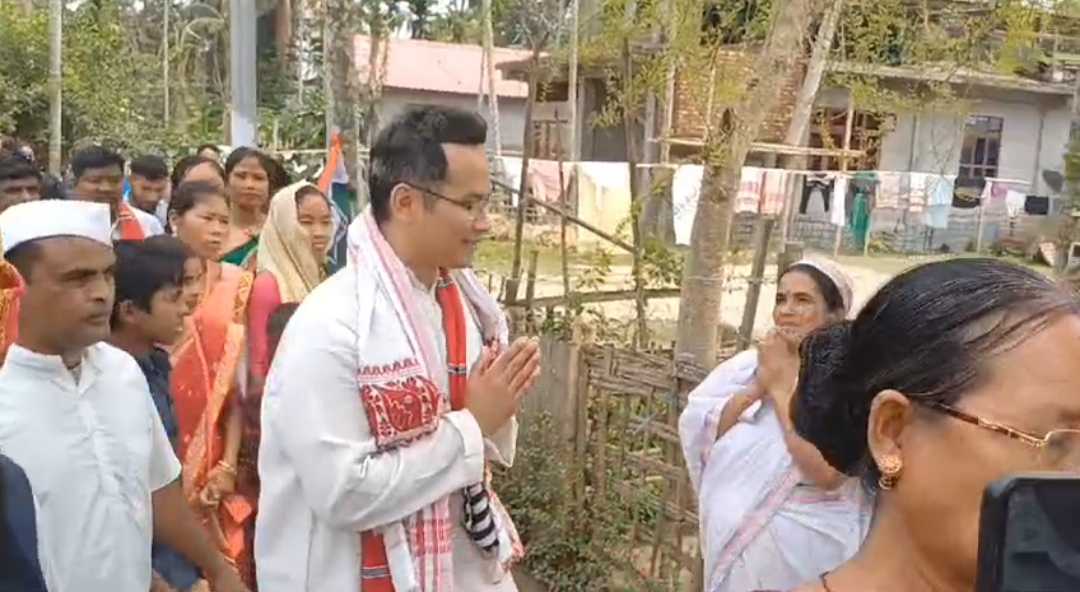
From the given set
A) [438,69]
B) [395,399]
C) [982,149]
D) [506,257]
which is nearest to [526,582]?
[395,399]

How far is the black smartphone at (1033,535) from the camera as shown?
2.86 feet

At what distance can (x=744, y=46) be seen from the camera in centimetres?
563

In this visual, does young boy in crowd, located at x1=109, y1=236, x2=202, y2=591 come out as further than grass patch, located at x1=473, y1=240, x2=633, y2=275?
No

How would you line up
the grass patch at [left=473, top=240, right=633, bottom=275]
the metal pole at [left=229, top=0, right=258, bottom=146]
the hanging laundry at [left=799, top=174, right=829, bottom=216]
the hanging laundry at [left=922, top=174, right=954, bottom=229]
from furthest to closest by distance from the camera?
the hanging laundry at [left=922, top=174, right=954, bottom=229], the hanging laundry at [left=799, top=174, right=829, bottom=216], the grass patch at [left=473, top=240, right=633, bottom=275], the metal pole at [left=229, top=0, right=258, bottom=146]

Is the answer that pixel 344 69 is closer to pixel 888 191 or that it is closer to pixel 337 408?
pixel 337 408

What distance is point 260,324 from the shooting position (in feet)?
13.1

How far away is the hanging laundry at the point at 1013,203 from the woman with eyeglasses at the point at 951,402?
20.9m

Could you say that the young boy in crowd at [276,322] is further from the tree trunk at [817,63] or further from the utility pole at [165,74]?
the utility pole at [165,74]

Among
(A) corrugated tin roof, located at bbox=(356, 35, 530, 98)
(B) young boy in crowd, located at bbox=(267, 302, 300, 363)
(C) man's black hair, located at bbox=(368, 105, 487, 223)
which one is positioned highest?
(A) corrugated tin roof, located at bbox=(356, 35, 530, 98)

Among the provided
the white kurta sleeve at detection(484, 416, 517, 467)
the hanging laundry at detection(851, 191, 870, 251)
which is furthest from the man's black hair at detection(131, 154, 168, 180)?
the hanging laundry at detection(851, 191, 870, 251)

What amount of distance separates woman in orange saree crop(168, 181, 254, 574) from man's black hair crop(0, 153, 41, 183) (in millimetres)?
2116

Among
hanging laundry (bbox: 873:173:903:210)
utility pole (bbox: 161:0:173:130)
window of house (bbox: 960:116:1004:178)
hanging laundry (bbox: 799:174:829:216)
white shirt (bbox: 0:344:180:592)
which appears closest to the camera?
white shirt (bbox: 0:344:180:592)

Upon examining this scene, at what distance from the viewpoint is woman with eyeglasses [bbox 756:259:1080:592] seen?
1.28 m

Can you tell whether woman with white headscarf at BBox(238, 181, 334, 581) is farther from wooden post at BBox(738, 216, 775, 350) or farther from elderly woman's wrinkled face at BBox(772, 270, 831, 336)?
wooden post at BBox(738, 216, 775, 350)
